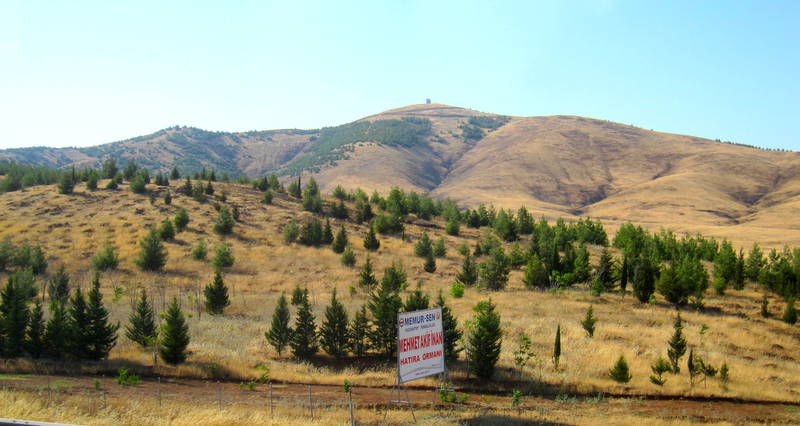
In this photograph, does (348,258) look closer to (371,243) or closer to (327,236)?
(371,243)

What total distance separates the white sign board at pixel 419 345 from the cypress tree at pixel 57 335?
21641 millimetres

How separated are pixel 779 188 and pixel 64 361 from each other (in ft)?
742

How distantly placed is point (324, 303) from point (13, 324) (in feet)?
77.3

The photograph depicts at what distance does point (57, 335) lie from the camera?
2586cm

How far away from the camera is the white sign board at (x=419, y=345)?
15.0 metres

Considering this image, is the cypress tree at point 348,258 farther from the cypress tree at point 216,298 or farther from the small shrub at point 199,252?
the cypress tree at point 216,298

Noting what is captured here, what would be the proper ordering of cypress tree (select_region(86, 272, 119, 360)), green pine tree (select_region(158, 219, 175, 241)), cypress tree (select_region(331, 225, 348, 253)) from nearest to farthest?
1. cypress tree (select_region(86, 272, 119, 360))
2. green pine tree (select_region(158, 219, 175, 241))
3. cypress tree (select_region(331, 225, 348, 253))

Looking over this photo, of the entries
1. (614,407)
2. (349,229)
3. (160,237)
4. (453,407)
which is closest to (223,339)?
(453,407)

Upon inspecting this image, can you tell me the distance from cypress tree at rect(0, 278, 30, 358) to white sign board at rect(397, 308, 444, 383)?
2341cm

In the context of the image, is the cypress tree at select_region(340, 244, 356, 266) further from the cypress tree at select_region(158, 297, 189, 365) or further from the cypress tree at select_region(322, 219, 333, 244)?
the cypress tree at select_region(158, 297, 189, 365)

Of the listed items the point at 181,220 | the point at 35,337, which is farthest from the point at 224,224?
the point at 35,337

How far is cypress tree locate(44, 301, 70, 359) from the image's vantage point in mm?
25700

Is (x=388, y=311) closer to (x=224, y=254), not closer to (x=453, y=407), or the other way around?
(x=453, y=407)

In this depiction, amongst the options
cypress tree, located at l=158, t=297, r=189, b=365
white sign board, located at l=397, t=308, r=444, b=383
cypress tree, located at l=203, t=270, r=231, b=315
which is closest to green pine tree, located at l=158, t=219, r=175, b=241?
cypress tree, located at l=203, t=270, r=231, b=315
